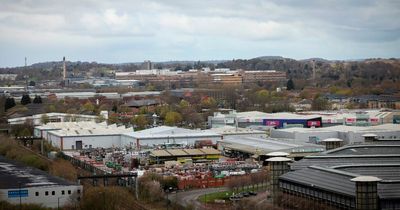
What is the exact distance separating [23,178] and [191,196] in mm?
3924

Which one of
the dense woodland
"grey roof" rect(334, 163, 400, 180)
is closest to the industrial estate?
"grey roof" rect(334, 163, 400, 180)

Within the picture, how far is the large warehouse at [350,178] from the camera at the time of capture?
1354 centimetres

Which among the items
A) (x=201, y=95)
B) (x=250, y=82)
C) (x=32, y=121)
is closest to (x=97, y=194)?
(x=32, y=121)

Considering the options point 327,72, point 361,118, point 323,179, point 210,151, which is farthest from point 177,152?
point 327,72

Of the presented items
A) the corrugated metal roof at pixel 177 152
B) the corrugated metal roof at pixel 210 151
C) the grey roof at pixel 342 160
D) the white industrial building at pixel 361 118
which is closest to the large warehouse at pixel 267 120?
the white industrial building at pixel 361 118

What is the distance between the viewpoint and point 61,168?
21.3 metres

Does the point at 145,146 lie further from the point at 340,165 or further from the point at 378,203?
the point at 378,203

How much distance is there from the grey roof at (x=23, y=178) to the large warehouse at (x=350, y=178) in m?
5.09

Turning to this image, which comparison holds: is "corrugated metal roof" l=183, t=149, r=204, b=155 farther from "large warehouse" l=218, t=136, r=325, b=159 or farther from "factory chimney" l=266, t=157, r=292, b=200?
"factory chimney" l=266, t=157, r=292, b=200

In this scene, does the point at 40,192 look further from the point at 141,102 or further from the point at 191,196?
the point at 141,102

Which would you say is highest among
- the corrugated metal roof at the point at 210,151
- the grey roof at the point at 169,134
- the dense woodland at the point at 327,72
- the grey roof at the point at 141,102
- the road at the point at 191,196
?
the dense woodland at the point at 327,72

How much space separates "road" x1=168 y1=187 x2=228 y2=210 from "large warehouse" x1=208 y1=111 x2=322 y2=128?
14.8 m

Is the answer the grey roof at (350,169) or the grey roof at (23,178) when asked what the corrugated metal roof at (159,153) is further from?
the grey roof at (350,169)

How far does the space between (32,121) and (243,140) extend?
1411 cm
